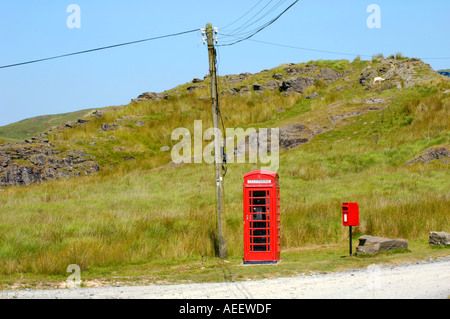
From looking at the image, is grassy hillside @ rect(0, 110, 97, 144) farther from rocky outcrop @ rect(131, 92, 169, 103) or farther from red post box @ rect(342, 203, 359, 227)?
red post box @ rect(342, 203, 359, 227)

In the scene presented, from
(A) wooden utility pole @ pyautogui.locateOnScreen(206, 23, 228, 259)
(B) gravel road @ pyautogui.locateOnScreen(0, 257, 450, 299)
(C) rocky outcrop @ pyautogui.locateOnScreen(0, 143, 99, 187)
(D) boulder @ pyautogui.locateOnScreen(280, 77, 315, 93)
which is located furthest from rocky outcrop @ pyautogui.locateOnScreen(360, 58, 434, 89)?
(B) gravel road @ pyautogui.locateOnScreen(0, 257, 450, 299)

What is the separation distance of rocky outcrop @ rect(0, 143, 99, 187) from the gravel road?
70.0ft

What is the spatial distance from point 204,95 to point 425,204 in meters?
37.7

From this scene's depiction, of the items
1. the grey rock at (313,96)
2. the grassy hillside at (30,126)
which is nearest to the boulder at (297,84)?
the grey rock at (313,96)

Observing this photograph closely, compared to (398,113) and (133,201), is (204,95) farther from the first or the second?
(133,201)

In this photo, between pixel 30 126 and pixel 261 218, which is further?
pixel 30 126

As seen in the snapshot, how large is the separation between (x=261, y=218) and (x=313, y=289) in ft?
15.6

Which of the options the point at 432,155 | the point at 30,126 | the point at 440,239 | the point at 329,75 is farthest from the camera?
the point at 30,126

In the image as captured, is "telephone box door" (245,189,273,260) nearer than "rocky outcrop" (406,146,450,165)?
Yes

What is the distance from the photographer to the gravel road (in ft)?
28.5

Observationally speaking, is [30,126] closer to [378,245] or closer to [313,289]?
[378,245]

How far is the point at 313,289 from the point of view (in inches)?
369

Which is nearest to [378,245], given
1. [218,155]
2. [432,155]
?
[218,155]
